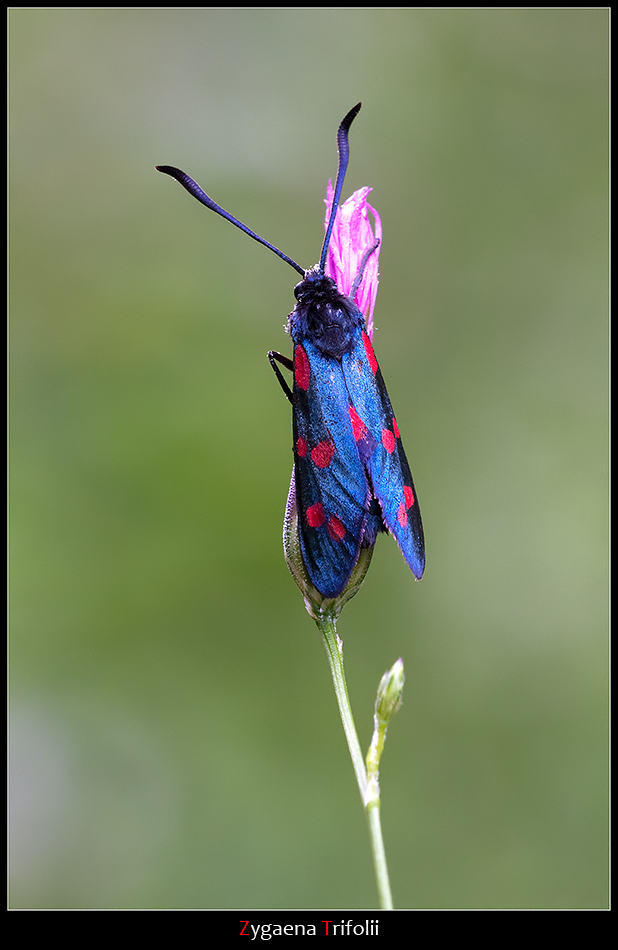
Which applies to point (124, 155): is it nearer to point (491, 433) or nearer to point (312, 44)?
point (312, 44)

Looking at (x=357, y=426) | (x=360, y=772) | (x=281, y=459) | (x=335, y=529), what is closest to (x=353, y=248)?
(x=357, y=426)

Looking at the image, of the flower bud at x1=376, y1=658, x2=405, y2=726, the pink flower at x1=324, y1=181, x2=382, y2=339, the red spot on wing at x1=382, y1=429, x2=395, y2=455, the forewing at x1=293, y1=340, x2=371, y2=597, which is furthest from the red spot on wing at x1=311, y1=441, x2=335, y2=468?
the flower bud at x1=376, y1=658, x2=405, y2=726

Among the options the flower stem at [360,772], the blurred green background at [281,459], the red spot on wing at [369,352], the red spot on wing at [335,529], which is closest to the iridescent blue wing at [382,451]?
the red spot on wing at [369,352]

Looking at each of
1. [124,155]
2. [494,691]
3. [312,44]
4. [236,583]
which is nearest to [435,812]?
[494,691]

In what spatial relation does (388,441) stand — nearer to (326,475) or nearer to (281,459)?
(326,475)

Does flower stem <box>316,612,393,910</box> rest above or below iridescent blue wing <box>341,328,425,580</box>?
below

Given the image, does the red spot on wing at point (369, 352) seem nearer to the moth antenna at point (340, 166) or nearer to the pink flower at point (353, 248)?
the pink flower at point (353, 248)

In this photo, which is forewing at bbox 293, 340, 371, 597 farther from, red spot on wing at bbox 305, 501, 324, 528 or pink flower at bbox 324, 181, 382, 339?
pink flower at bbox 324, 181, 382, 339
